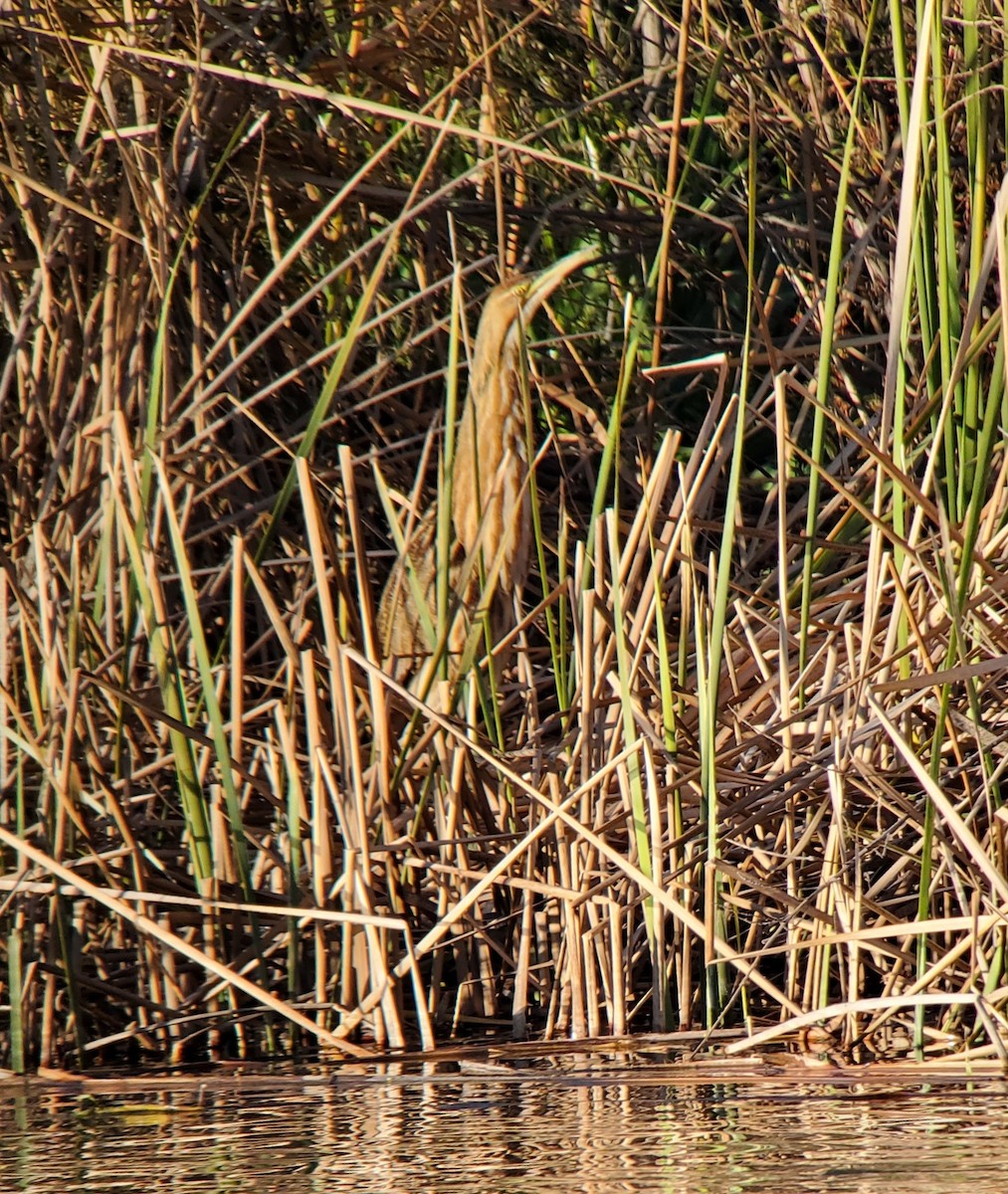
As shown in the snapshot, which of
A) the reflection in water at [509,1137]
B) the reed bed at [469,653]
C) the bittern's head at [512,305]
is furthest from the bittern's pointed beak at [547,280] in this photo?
the reflection in water at [509,1137]

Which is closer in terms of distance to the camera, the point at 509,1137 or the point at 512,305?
the point at 509,1137

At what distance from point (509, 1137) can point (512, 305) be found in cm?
141

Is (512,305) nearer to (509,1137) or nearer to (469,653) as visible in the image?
(469,653)

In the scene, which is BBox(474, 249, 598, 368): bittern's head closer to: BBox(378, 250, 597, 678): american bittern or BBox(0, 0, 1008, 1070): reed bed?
BBox(378, 250, 597, 678): american bittern

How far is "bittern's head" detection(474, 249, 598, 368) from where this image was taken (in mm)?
2547

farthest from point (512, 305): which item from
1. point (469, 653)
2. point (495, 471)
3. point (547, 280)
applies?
point (469, 653)

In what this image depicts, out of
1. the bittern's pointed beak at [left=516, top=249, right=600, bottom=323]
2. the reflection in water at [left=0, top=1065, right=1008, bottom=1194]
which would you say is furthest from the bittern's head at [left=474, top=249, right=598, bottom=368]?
the reflection in water at [left=0, top=1065, right=1008, bottom=1194]

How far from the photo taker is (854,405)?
9.73ft

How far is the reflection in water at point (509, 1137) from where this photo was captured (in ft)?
4.49

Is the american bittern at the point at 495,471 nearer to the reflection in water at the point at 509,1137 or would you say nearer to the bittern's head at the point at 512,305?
the bittern's head at the point at 512,305

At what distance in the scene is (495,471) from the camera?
9.08 ft

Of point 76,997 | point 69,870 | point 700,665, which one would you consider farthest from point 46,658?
point 700,665

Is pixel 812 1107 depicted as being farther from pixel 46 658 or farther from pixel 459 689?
pixel 46 658

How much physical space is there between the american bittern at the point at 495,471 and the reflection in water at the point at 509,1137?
0.95 metres
